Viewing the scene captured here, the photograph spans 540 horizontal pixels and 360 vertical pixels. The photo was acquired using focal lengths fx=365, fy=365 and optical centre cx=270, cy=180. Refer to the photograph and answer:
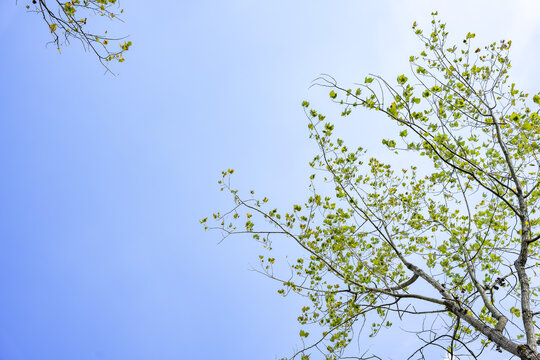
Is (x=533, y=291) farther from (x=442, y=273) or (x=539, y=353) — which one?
(x=539, y=353)

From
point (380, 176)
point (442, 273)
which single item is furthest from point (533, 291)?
point (380, 176)

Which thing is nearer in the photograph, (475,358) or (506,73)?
(475,358)

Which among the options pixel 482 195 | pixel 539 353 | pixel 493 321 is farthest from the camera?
pixel 482 195

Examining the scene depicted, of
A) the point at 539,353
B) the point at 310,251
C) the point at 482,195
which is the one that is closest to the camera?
the point at 539,353

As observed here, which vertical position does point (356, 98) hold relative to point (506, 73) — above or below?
below

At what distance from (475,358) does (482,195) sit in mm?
2613

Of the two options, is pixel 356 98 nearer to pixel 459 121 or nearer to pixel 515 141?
pixel 459 121

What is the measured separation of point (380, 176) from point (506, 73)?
2217 mm

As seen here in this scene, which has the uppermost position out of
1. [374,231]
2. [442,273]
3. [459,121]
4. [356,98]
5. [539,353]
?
[459,121]

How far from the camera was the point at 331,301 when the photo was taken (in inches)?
201

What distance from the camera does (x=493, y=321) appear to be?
5.18 meters

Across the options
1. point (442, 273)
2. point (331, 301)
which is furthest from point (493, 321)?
point (331, 301)

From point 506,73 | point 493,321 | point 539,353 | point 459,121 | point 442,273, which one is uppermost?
point 506,73

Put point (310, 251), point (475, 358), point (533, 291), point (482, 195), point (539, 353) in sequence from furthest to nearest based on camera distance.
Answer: point (533, 291), point (482, 195), point (310, 251), point (475, 358), point (539, 353)
